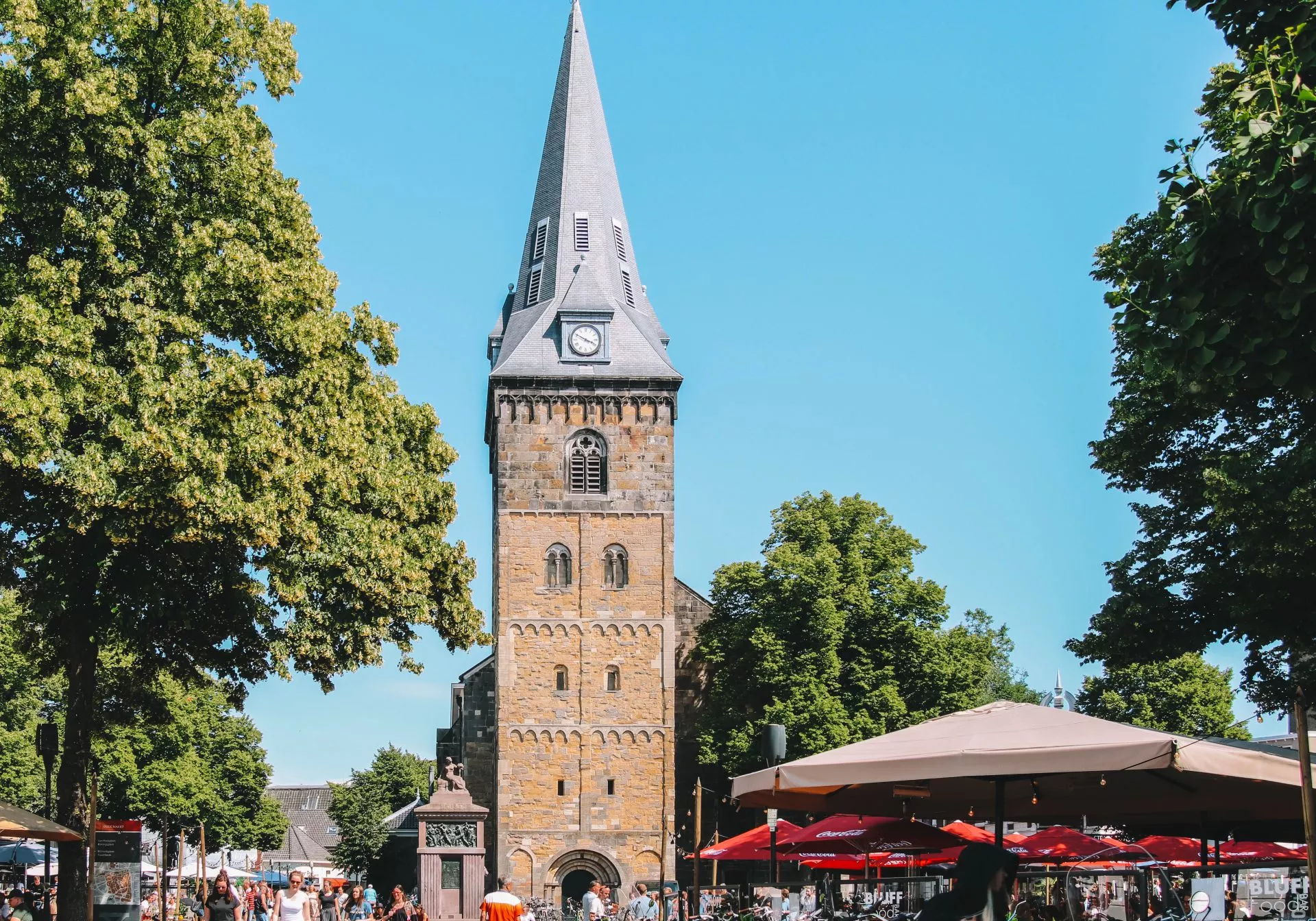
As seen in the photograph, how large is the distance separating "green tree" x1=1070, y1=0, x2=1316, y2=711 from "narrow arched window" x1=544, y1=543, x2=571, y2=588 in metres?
25.5

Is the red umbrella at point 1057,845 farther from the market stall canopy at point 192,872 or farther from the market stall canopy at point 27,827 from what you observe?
the market stall canopy at point 192,872

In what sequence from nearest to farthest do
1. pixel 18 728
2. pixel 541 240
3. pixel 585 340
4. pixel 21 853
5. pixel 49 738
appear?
pixel 49 738 → pixel 21 853 → pixel 585 340 → pixel 18 728 → pixel 541 240

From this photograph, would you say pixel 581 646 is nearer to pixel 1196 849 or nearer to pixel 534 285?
pixel 534 285

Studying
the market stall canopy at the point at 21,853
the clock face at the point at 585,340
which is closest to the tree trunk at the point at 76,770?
the market stall canopy at the point at 21,853

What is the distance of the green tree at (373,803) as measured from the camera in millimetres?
63781

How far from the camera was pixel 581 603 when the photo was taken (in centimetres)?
4650

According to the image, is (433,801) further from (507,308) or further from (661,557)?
(507,308)

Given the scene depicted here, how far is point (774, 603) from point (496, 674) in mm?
8663

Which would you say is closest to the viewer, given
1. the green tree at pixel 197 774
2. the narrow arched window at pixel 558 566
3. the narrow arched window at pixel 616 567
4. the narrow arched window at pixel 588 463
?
the narrow arched window at pixel 558 566

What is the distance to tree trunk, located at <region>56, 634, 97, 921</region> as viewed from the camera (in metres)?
17.8

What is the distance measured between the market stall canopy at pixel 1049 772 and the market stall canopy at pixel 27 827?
7.10 metres

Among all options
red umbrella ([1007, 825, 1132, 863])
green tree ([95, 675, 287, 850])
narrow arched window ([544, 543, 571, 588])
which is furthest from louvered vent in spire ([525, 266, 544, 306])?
red umbrella ([1007, 825, 1132, 863])

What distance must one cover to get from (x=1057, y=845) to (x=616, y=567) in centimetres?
2855

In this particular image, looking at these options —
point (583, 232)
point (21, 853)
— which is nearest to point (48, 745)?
point (21, 853)
